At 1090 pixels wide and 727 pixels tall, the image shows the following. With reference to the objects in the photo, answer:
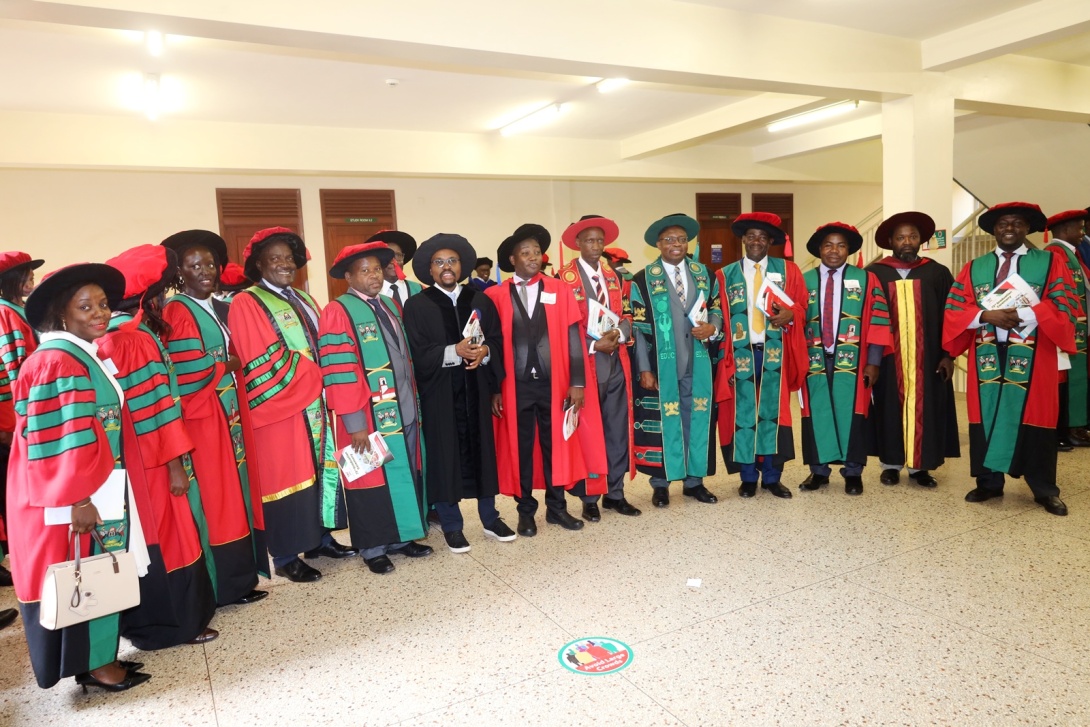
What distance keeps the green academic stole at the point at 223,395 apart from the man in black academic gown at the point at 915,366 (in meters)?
3.83

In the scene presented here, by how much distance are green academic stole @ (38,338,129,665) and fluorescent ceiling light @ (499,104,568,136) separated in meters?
6.19

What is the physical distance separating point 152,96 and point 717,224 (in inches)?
348

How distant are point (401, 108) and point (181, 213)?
318 cm

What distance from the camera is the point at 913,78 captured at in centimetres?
623

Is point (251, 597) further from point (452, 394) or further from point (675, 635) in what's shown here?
point (675, 635)

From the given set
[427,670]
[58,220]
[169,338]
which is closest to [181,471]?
[169,338]

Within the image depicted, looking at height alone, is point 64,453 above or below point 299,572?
above

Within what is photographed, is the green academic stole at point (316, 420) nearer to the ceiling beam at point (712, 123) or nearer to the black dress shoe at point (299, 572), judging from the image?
the black dress shoe at point (299, 572)

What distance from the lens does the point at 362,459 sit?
3.65m

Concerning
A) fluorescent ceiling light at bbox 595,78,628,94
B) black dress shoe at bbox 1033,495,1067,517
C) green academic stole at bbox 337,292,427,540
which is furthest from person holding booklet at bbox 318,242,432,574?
fluorescent ceiling light at bbox 595,78,628,94

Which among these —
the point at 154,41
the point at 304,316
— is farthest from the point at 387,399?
the point at 154,41

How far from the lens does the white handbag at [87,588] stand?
244 cm

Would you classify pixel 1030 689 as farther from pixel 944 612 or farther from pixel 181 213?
pixel 181 213

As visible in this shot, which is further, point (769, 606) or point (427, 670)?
point (769, 606)
